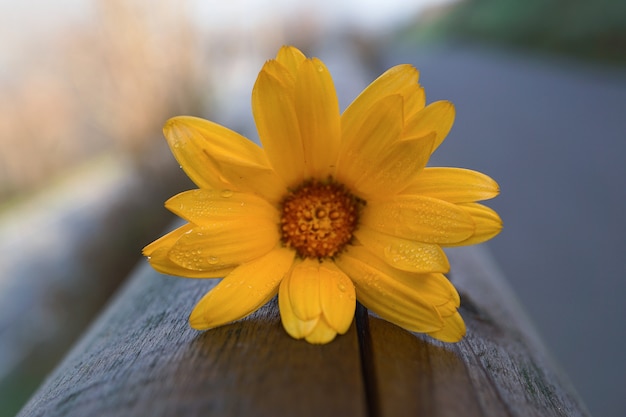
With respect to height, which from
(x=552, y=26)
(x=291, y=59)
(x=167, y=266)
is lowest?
(x=552, y=26)

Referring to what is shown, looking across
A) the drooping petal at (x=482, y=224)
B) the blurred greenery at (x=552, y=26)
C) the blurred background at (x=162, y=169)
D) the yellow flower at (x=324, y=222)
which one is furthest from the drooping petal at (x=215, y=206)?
the blurred greenery at (x=552, y=26)

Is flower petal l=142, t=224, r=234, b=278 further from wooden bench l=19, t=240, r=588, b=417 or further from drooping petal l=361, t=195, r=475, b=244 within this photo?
drooping petal l=361, t=195, r=475, b=244

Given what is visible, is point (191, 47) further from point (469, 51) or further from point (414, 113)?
point (469, 51)

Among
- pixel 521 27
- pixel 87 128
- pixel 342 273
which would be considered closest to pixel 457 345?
pixel 342 273

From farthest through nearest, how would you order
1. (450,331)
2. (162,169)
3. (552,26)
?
(552,26)
(162,169)
(450,331)

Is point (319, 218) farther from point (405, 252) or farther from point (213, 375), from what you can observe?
point (213, 375)

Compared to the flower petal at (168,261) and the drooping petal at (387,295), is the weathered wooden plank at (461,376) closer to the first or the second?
the drooping petal at (387,295)

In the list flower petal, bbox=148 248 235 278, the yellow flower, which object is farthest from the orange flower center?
flower petal, bbox=148 248 235 278

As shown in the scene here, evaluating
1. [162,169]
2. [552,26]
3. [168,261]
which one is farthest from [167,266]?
[552,26]
